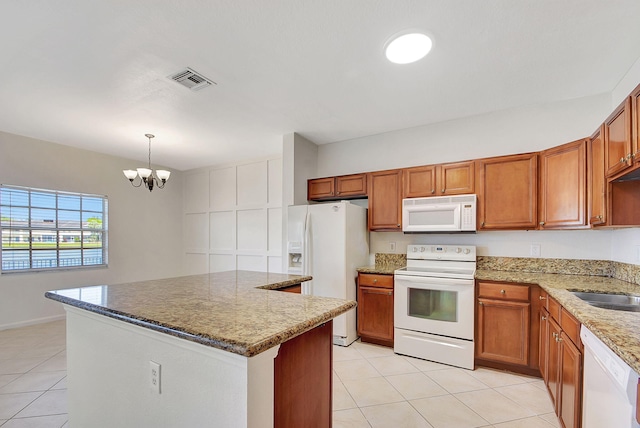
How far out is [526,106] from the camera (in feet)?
9.87

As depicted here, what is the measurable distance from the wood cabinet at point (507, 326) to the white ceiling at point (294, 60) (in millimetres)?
1818

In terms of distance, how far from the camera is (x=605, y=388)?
1.20 meters

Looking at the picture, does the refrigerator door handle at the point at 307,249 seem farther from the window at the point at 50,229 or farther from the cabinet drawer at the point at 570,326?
the window at the point at 50,229

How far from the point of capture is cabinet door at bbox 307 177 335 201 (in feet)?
12.8

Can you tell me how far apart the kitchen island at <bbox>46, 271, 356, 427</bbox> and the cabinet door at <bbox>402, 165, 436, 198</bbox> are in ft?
7.26

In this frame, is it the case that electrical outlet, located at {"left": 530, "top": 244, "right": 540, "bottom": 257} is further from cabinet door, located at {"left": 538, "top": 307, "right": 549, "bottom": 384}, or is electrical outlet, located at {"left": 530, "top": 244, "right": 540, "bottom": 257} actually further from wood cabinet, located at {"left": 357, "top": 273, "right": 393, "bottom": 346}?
wood cabinet, located at {"left": 357, "top": 273, "right": 393, "bottom": 346}

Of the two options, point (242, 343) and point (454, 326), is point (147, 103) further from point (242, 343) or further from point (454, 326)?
point (454, 326)

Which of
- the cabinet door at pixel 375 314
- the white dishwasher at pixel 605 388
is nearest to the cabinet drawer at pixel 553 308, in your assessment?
the white dishwasher at pixel 605 388

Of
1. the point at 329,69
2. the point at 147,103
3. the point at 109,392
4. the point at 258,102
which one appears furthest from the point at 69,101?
the point at 109,392

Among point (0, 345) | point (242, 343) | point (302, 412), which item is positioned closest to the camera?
point (242, 343)

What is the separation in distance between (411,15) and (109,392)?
259 cm

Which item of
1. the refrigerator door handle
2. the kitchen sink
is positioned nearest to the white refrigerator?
the refrigerator door handle

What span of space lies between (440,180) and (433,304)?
1308 millimetres

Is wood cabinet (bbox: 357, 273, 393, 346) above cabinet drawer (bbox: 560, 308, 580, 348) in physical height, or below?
below
